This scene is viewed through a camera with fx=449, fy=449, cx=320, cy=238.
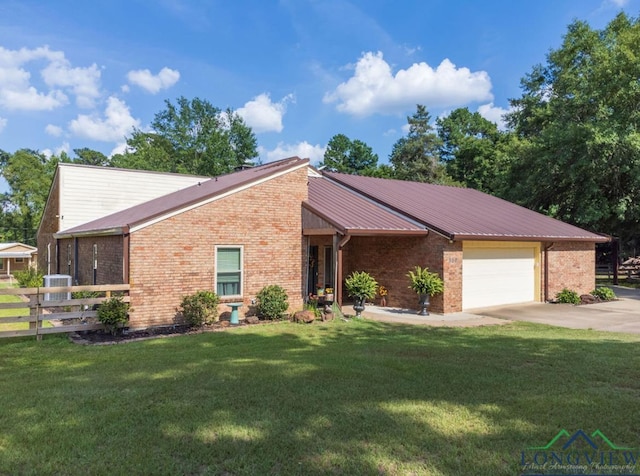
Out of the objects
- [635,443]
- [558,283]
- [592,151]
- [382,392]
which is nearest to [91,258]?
[382,392]

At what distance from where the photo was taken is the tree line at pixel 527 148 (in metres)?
24.8

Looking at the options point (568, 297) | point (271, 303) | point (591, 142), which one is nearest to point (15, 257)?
point (271, 303)

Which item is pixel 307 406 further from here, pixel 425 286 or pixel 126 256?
pixel 425 286

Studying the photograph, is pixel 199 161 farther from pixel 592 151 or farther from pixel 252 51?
pixel 592 151

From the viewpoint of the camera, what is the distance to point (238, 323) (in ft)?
39.6

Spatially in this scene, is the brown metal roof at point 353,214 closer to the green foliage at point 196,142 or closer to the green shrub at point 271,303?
the green shrub at point 271,303

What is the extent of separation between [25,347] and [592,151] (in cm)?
2619

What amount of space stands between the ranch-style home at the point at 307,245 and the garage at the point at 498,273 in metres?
0.04

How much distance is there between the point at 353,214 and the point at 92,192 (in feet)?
41.8

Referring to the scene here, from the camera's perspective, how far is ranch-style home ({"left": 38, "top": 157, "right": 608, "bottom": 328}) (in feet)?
38.4

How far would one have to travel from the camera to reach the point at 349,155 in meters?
60.1

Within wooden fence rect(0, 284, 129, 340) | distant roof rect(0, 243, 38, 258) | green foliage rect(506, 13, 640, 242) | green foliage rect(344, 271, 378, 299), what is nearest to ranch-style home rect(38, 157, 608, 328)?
green foliage rect(344, 271, 378, 299)

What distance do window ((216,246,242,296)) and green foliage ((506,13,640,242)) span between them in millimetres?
20013

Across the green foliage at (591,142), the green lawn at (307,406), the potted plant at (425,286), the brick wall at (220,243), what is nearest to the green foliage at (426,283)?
the potted plant at (425,286)
